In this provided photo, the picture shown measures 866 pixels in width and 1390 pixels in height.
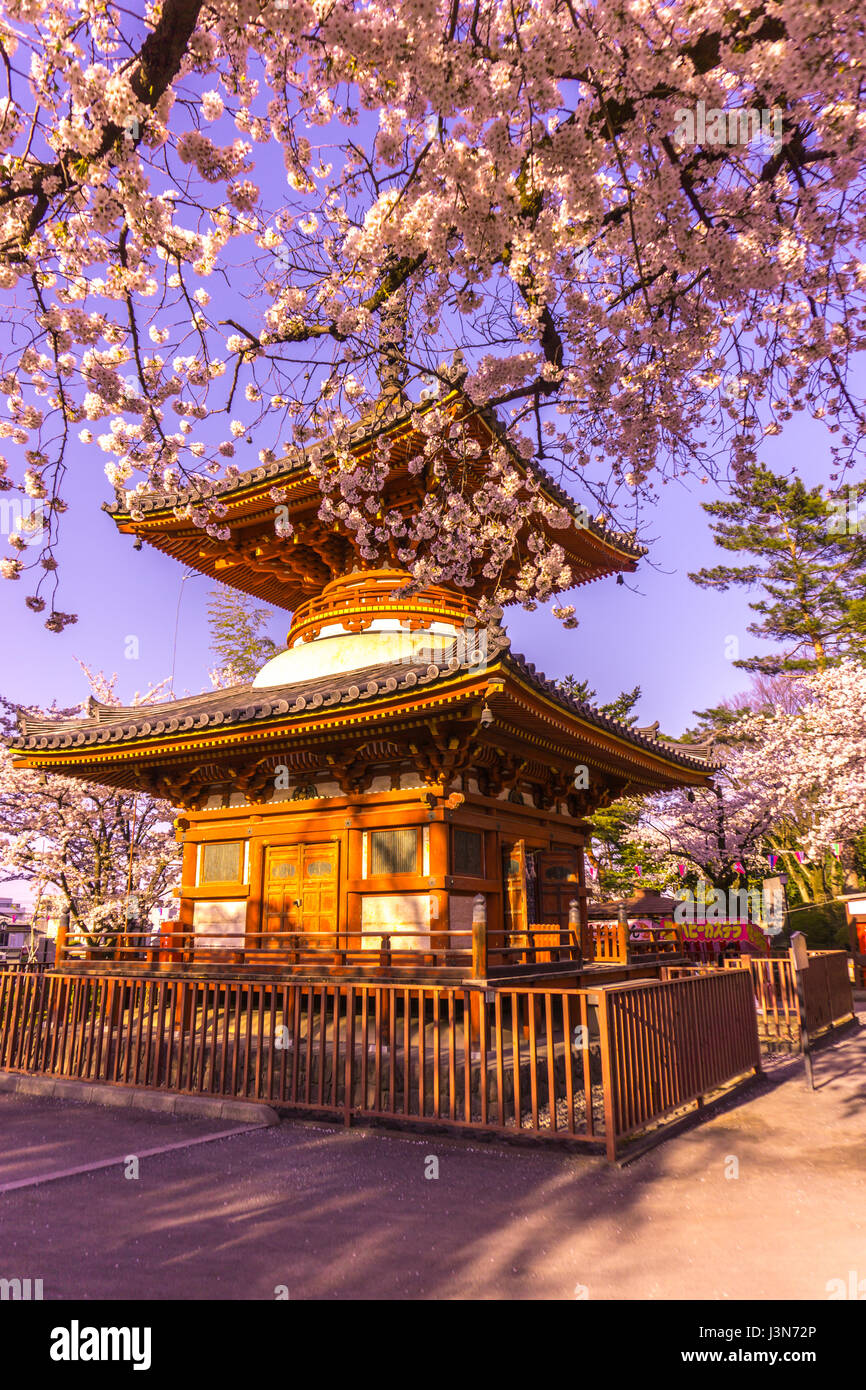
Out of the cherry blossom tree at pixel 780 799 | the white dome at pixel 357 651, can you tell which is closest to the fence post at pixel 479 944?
the white dome at pixel 357 651

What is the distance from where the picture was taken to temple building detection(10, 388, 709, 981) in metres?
9.98

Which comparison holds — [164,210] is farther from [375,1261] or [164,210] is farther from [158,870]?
[158,870]

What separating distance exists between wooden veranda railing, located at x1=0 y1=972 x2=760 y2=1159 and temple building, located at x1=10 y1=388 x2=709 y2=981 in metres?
1.14

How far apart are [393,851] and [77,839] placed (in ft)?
44.8

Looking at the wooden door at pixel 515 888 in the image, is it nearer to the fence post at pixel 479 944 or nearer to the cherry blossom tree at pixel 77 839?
the fence post at pixel 479 944

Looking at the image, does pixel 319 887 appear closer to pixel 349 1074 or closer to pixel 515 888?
pixel 515 888

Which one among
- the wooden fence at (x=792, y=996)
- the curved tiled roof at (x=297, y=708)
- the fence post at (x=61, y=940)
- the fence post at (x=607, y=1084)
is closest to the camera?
the fence post at (x=607, y=1084)

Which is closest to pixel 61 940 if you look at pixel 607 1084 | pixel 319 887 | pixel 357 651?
pixel 319 887

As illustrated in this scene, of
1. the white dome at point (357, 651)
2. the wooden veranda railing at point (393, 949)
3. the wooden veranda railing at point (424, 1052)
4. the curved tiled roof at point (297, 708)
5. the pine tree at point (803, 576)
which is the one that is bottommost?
the wooden veranda railing at point (424, 1052)

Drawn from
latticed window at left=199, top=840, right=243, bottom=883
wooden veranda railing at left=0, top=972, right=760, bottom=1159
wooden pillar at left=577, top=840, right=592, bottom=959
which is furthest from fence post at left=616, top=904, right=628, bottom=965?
latticed window at left=199, top=840, right=243, bottom=883

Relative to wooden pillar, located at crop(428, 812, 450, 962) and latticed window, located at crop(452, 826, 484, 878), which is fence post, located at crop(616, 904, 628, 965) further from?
wooden pillar, located at crop(428, 812, 450, 962)

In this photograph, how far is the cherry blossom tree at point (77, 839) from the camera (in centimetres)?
2073

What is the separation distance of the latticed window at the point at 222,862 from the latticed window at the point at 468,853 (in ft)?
13.1
